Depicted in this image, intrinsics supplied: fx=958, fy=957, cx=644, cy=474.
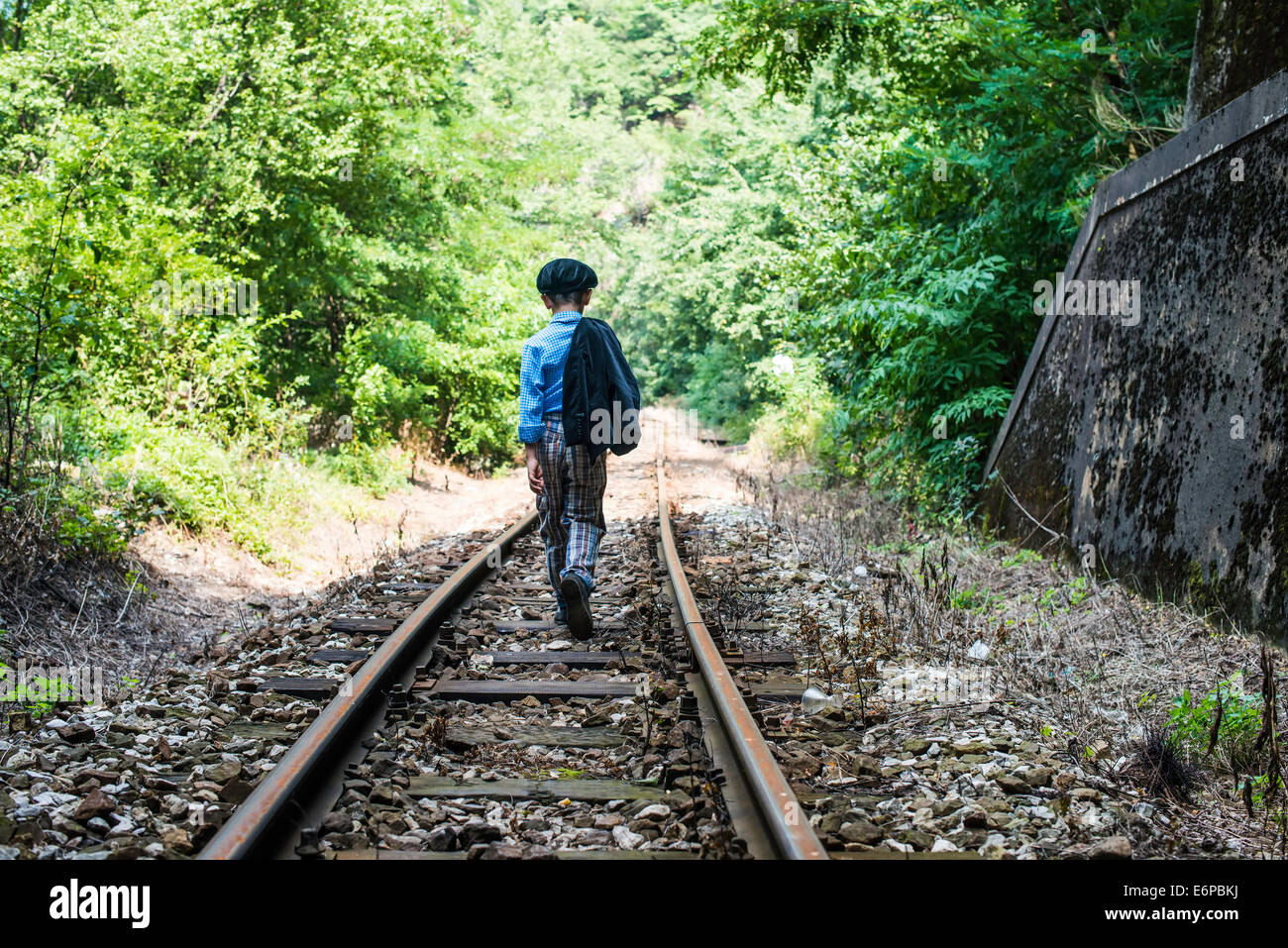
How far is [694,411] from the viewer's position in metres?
33.1

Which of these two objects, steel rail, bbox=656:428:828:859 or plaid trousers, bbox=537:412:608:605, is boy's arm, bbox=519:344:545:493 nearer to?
plaid trousers, bbox=537:412:608:605

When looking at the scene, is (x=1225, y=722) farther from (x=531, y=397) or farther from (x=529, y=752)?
(x=531, y=397)

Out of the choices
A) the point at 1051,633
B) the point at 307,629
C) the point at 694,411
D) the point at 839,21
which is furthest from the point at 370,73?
the point at 694,411

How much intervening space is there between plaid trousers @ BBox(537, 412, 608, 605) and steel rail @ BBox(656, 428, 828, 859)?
2.26 feet

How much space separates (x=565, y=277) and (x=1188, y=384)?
12.1 feet

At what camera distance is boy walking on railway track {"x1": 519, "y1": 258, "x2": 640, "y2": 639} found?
540cm

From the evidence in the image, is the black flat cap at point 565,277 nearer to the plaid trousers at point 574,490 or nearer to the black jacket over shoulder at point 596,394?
the black jacket over shoulder at point 596,394

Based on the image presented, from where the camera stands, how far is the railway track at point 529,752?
2.97 meters

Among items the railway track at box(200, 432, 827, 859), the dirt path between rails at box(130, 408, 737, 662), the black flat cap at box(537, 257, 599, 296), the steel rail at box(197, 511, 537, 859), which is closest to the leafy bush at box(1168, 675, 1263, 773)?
the railway track at box(200, 432, 827, 859)

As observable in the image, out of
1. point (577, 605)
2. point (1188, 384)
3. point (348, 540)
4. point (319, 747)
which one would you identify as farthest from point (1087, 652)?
point (348, 540)

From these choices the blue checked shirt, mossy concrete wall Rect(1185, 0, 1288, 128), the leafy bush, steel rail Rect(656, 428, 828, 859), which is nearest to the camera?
steel rail Rect(656, 428, 828, 859)

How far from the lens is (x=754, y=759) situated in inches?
129

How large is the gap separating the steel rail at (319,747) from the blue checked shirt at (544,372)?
1233 mm
